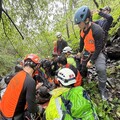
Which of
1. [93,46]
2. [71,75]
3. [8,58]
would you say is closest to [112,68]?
[93,46]

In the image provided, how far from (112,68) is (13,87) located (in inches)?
173

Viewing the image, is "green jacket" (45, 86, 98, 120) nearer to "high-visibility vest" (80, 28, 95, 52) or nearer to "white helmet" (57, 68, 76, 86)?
"white helmet" (57, 68, 76, 86)

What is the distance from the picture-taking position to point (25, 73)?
4234 millimetres

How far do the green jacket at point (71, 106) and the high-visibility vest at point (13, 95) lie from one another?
0.68 m

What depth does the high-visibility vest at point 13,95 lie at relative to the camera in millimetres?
4164

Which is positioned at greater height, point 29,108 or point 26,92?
point 26,92

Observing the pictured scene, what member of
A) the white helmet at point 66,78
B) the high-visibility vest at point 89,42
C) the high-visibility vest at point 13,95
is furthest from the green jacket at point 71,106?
the high-visibility vest at point 89,42

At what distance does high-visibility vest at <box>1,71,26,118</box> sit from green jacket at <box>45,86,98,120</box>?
2.23 ft

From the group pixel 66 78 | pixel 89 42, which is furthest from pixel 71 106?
pixel 89 42

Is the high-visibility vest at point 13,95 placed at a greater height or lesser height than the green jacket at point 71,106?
greater

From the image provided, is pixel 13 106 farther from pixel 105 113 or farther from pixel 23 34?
pixel 23 34

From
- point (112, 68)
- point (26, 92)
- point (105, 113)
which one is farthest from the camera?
point (112, 68)

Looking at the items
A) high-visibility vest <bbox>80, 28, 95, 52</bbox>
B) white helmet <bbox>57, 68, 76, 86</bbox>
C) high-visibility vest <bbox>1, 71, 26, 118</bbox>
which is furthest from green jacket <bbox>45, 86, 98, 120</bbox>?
high-visibility vest <bbox>80, 28, 95, 52</bbox>

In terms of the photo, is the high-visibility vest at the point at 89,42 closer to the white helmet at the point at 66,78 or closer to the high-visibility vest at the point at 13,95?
the white helmet at the point at 66,78
